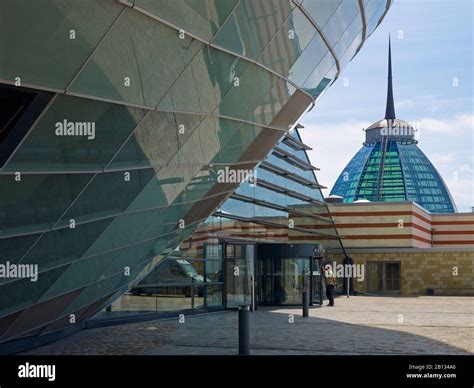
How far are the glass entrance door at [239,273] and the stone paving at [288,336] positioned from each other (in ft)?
7.03

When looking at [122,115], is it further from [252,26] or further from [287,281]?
[287,281]

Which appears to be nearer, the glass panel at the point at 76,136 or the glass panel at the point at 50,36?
the glass panel at the point at 50,36

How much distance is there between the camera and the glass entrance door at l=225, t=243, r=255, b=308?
27094mm

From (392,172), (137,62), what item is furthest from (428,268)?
(392,172)

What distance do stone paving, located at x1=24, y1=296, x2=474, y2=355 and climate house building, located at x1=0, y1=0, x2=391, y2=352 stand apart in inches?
49.7

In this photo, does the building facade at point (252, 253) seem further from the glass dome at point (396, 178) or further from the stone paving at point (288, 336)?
the glass dome at point (396, 178)

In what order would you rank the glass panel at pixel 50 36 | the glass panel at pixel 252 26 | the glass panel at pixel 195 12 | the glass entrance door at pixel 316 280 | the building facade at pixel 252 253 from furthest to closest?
the glass entrance door at pixel 316 280 < the building facade at pixel 252 253 < the glass panel at pixel 252 26 < the glass panel at pixel 195 12 < the glass panel at pixel 50 36

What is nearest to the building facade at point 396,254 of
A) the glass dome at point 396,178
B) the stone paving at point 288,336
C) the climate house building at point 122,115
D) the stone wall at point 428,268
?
the stone wall at point 428,268

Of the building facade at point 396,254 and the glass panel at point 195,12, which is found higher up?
the glass panel at point 195,12

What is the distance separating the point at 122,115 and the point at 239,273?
18305 millimetres

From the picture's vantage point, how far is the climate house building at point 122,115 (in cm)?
843
